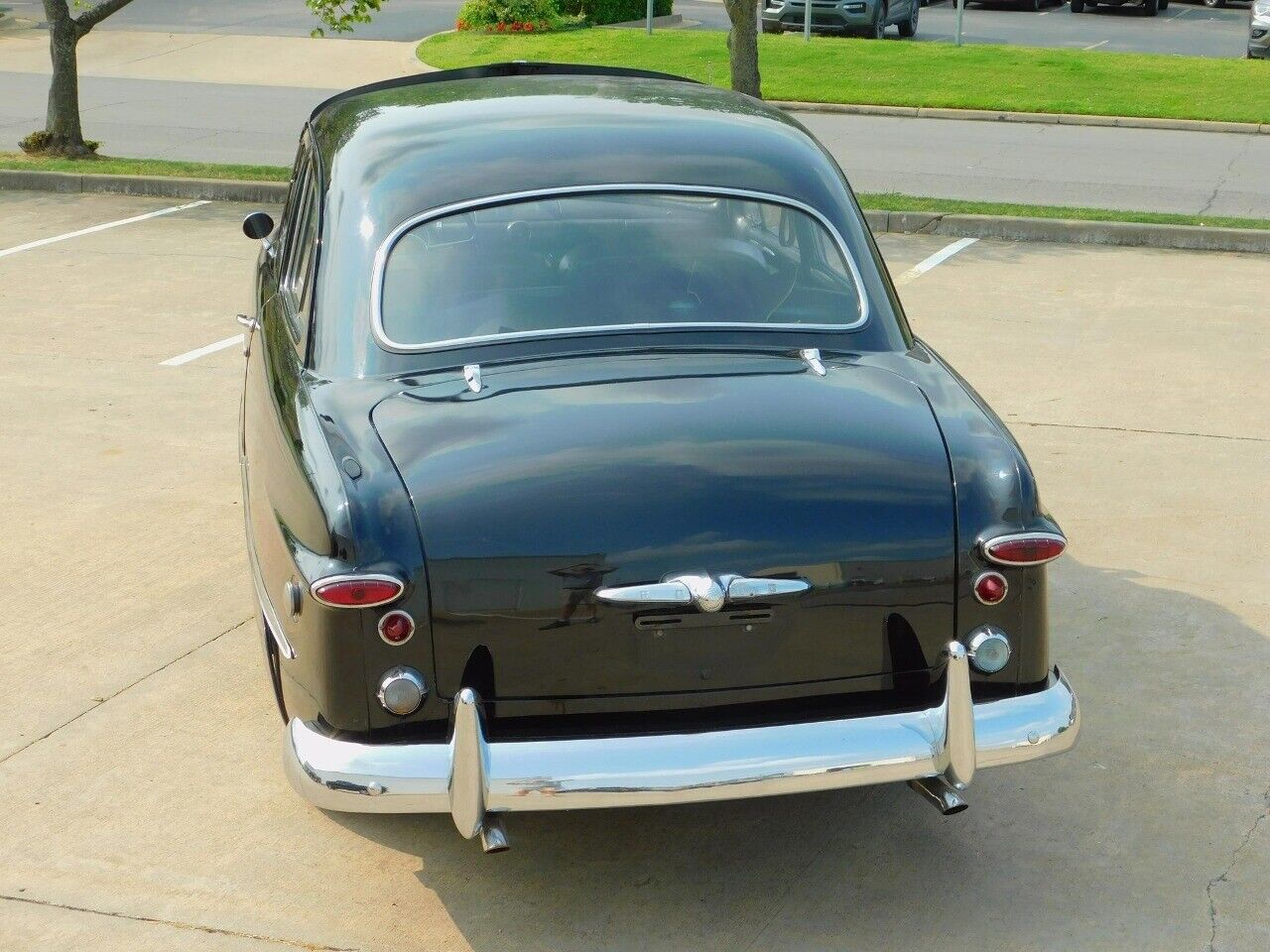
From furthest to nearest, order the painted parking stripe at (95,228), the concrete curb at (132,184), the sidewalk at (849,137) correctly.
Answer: the sidewalk at (849,137) → the concrete curb at (132,184) → the painted parking stripe at (95,228)

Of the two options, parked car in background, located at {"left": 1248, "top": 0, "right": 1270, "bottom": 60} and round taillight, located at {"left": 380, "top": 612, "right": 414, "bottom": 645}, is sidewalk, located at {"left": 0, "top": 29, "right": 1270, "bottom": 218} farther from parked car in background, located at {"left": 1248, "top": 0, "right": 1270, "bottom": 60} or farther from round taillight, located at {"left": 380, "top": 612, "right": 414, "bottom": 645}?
round taillight, located at {"left": 380, "top": 612, "right": 414, "bottom": 645}

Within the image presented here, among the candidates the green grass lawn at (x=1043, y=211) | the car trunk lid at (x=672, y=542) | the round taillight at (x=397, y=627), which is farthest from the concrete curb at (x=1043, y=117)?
the round taillight at (x=397, y=627)

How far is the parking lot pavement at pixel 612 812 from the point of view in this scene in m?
3.79

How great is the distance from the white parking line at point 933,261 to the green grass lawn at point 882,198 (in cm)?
57

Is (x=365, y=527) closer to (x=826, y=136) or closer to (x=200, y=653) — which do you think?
(x=200, y=653)

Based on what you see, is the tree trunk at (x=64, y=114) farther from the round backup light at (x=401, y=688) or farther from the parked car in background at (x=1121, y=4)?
the parked car in background at (x=1121, y=4)

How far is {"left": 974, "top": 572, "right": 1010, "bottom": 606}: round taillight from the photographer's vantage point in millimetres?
3660

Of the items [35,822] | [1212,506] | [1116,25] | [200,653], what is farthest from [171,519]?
[1116,25]

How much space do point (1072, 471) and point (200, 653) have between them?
3.82 metres

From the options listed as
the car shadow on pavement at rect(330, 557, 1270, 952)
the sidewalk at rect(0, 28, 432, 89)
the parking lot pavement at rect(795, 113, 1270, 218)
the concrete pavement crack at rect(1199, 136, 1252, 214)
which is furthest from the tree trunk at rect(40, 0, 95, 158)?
the car shadow on pavement at rect(330, 557, 1270, 952)

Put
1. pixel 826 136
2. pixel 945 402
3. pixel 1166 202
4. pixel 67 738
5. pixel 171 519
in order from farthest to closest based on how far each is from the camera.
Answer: pixel 826 136 → pixel 1166 202 → pixel 171 519 → pixel 67 738 → pixel 945 402

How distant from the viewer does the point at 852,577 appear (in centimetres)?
358

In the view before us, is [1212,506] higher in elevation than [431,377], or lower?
lower

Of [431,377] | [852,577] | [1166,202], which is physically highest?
[431,377]
